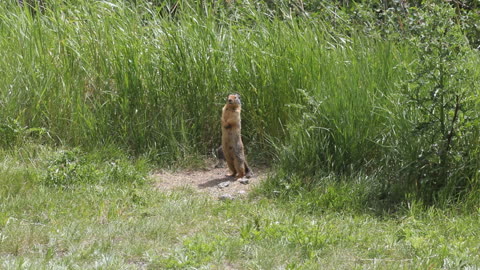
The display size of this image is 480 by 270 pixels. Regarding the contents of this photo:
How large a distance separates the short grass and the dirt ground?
230 mm

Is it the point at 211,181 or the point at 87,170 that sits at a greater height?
the point at 87,170

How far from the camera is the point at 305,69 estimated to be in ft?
26.7

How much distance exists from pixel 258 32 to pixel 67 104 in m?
2.26

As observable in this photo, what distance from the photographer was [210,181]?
7676 mm

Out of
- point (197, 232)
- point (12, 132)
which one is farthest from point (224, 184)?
point (12, 132)

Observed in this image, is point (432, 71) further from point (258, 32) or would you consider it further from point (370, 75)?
A: point (258, 32)

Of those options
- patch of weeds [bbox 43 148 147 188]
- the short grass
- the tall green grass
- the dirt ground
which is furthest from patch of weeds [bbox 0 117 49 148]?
the dirt ground

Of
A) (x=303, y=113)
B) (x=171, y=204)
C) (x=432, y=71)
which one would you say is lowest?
(x=171, y=204)

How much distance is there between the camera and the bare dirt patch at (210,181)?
24.0 ft

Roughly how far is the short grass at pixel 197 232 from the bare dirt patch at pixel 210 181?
231mm

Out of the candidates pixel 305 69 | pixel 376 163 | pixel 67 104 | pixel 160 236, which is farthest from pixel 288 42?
pixel 160 236

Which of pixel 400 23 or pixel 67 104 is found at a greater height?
pixel 400 23

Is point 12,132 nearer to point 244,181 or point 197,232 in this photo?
point 244,181

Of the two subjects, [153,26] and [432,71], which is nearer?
[432,71]
